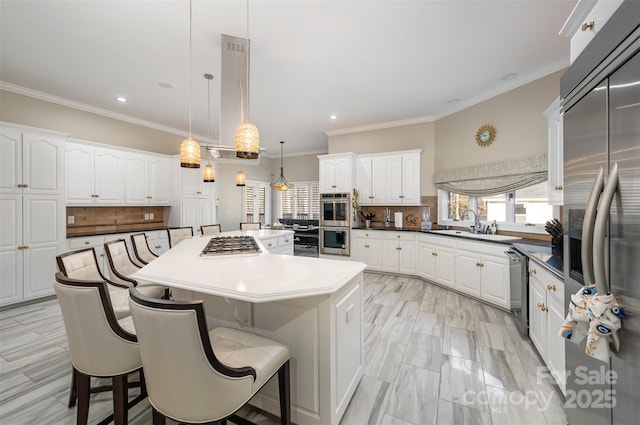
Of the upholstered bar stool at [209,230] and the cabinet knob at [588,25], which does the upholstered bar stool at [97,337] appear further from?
the upholstered bar stool at [209,230]

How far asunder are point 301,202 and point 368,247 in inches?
151

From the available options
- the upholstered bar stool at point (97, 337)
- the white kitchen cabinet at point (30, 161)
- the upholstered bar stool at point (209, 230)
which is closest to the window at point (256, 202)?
the upholstered bar stool at point (209, 230)

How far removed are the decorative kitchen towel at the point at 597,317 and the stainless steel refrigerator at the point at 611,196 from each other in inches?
1.1

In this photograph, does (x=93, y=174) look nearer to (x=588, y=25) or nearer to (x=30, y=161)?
(x=30, y=161)

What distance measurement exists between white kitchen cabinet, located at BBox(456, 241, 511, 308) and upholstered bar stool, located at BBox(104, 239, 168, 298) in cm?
398

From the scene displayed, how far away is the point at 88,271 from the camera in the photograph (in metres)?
2.07

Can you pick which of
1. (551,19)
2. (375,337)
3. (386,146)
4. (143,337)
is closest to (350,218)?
(386,146)

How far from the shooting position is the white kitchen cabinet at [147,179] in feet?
15.6

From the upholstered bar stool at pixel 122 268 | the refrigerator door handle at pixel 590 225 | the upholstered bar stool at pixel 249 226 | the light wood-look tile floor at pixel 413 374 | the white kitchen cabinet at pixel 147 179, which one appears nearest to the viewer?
the refrigerator door handle at pixel 590 225

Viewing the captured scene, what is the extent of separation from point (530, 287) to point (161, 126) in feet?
22.4

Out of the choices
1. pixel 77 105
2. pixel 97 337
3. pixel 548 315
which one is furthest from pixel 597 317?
pixel 77 105

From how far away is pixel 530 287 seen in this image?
2400 millimetres

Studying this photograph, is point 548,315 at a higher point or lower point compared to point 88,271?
lower

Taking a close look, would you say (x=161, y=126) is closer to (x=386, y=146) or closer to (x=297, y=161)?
→ (x=297, y=161)
